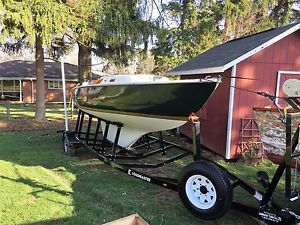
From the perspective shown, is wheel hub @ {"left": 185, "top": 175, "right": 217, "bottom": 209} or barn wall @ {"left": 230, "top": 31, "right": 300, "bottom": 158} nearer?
wheel hub @ {"left": 185, "top": 175, "right": 217, "bottom": 209}

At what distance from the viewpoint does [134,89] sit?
19.3 ft

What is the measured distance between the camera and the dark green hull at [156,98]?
16.6 feet

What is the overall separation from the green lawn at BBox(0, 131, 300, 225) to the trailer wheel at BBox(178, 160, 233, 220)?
0.30 meters

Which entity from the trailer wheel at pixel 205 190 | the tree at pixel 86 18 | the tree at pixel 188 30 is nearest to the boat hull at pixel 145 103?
the trailer wheel at pixel 205 190

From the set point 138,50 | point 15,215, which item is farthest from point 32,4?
point 15,215

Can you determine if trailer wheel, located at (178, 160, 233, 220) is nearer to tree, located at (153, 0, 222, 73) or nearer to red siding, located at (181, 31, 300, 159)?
red siding, located at (181, 31, 300, 159)

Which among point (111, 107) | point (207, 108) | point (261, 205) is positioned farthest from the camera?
point (207, 108)

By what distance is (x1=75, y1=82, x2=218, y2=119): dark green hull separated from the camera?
5.05 m

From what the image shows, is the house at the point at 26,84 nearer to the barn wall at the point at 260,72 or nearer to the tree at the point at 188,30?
the tree at the point at 188,30

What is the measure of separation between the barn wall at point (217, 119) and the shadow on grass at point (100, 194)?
3.22 m

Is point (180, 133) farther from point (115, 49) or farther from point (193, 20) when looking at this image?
point (193, 20)

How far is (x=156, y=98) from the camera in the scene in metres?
5.57

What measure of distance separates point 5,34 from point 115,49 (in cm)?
475

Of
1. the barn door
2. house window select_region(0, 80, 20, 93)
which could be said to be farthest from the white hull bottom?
house window select_region(0, 80, 20, 93)
